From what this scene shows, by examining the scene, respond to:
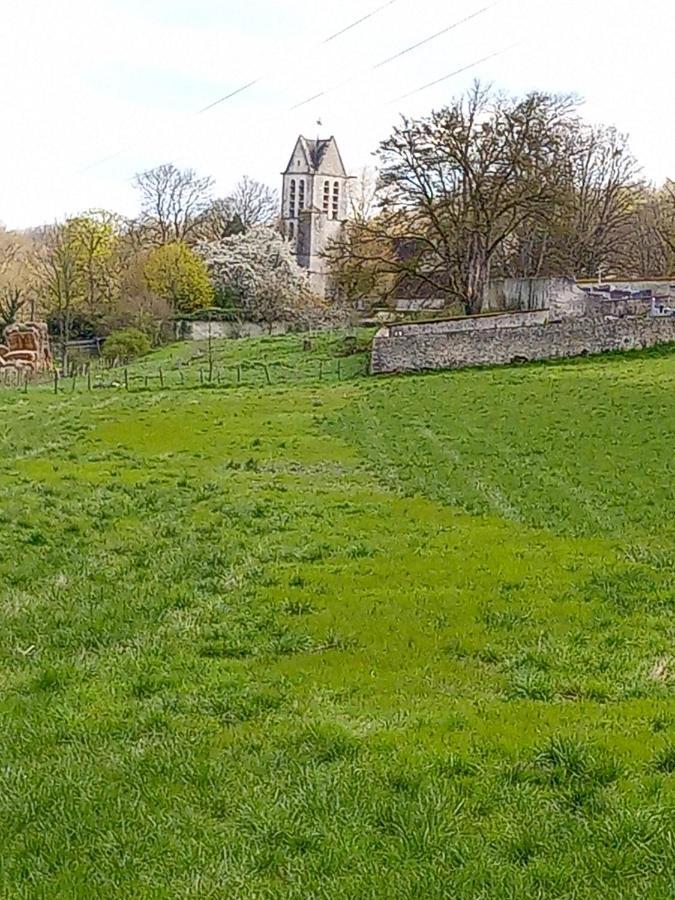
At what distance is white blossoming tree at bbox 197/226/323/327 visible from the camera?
159 ft

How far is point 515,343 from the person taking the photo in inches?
1193

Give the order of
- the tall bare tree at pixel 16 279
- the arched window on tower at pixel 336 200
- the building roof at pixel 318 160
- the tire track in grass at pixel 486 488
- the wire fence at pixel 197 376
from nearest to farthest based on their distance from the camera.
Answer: the tire track in grass at pixel 486 488, the wire fence at pixel 197 376, the tall bare tree at pixel 16 279, the arched window on tower at pixel 336 200, the building roof at pixel 318 160

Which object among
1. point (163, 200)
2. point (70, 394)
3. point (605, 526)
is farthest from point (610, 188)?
point (605, 526)

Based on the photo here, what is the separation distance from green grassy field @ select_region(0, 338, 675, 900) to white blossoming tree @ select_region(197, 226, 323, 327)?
1440 inches

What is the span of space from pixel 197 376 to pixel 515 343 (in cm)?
980

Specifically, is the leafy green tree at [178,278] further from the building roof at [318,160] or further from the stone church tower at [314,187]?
the building roof at [318,160]

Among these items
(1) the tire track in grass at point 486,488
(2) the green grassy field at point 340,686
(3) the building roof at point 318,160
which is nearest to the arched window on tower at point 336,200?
(3) the building roof at point 318,160

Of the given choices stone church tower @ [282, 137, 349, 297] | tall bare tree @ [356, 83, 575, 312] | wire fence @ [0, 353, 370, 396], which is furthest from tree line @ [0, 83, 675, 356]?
stone church tower @ [282, 137, 349, 297]

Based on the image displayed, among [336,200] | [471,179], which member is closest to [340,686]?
[471,179]

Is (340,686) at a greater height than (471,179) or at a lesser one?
lesser

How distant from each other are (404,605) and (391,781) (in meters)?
2.64

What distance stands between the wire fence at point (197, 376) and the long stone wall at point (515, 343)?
1.30 meters

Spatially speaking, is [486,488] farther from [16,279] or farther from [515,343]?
[16,279]

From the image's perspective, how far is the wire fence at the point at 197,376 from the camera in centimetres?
2658
